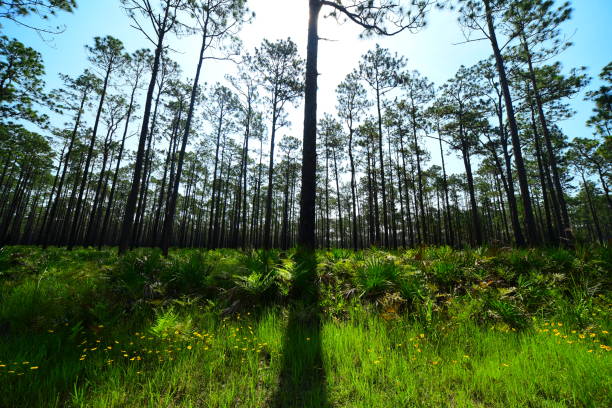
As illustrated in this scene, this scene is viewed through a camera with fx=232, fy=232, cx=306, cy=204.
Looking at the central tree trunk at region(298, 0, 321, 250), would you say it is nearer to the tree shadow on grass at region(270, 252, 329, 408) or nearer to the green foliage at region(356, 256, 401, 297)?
the green foliage at region(356, 256, 401, 297)

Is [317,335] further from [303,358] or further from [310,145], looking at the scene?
[310,145]

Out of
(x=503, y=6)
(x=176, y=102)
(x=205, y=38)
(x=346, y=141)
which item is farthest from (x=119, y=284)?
(x=346, y=141)

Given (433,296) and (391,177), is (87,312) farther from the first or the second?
(391,177)

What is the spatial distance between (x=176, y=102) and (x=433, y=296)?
24.0 m

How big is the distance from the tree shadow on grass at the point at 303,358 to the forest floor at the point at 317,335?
0.02m

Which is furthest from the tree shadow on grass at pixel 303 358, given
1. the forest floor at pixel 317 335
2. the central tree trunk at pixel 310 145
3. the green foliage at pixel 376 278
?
the central tree trunk at pixel 310 145

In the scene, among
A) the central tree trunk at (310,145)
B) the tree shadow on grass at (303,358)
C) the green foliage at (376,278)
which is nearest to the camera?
the tree shadow on grass at (303,358)

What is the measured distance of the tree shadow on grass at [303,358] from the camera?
6.64ft

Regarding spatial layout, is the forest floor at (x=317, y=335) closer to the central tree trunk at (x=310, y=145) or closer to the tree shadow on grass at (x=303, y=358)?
the tree shadow on grass at (x=303, y=358)

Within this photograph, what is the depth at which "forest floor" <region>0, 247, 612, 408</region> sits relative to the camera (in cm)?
205

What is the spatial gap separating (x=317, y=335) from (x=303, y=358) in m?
0.49

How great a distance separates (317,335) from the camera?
121 inches

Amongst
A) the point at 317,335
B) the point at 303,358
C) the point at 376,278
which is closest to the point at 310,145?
the point at 376,278

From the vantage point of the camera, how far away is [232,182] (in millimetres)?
Result: 34031
